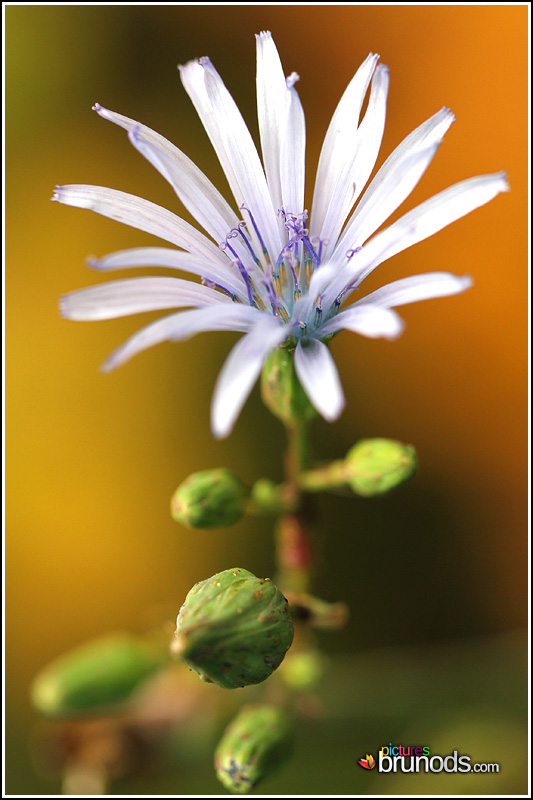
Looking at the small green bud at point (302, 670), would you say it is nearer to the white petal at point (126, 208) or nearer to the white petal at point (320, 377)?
the white petal at point (320, 377)

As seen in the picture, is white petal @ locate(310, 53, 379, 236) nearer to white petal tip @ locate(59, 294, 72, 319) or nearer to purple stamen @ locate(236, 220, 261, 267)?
purple stamen @ locate(236, 220, 261, 267)

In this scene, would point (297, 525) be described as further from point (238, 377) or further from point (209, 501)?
point (238, 377)

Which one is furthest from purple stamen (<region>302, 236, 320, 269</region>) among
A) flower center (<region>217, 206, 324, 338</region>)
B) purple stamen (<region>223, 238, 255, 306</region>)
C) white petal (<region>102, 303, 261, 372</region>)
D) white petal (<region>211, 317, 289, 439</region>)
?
white petal (<region>211, 317, 289, 439</region>)

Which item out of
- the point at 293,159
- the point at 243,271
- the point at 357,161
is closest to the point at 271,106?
the point at 293,159

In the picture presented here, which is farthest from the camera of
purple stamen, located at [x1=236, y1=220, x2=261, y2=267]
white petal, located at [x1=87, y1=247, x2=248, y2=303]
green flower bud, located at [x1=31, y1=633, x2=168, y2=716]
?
green flower bud, located at [x1=31, y1=633, x2=168, y2=716]

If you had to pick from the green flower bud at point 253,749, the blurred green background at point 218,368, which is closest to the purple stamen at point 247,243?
the blurred green background at point 218,368

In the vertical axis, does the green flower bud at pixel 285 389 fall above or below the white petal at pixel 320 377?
above

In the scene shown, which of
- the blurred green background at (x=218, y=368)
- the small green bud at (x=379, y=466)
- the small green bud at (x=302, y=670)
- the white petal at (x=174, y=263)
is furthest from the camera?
the blurred green background at (x=218, y=368)
